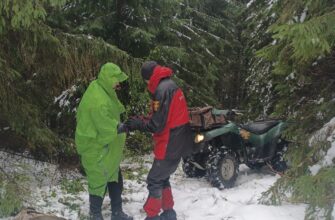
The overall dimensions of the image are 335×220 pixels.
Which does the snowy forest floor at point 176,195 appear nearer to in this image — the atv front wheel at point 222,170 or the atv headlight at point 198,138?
the atv front wheel at point 222,170

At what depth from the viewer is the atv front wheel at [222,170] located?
782 centimetres

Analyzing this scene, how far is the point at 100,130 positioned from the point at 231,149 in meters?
3.09

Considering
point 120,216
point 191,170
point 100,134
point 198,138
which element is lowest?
point 120,216

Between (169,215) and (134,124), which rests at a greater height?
(134,124)

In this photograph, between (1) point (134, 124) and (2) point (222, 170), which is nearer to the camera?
(1) point (134, 124)

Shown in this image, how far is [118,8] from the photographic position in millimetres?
12484

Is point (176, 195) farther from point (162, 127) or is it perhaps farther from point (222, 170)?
point (162, 127)

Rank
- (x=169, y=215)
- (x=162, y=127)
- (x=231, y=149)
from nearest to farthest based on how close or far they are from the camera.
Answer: (x=162, y=127), (x=169, y=215), (x=231, y=149)

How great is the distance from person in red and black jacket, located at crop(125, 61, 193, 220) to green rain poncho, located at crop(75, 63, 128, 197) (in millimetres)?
343

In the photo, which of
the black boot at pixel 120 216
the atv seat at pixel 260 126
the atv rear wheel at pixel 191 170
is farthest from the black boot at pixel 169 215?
the atv seat at pixel 260 126

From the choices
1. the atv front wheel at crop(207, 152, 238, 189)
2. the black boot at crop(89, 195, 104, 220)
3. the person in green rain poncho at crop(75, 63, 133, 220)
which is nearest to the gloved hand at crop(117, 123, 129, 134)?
the person in green rain poncho at crop(75, 63, 133, 220)

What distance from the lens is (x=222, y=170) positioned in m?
7.95

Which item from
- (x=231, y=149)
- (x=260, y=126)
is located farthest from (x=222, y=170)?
(x=260, y=126)

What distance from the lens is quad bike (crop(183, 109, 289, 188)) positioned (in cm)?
785
